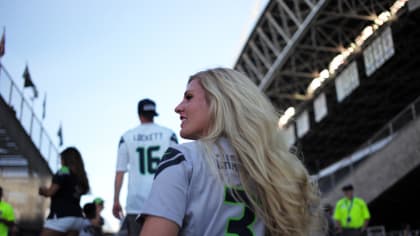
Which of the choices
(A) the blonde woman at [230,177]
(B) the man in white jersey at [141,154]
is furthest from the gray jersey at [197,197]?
(B) the man in white jersey at [141,154]

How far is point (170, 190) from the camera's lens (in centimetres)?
202

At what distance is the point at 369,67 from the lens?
27.4 metres

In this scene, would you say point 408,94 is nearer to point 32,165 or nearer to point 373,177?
point 373,177

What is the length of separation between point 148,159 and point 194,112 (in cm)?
357

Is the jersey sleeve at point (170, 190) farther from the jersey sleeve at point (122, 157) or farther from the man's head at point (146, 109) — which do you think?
the man's head at point (146, 109)

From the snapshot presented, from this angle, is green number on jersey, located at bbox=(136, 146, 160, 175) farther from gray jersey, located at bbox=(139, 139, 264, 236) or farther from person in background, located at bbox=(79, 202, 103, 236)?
person in background, located at bbox=(79, 202, 103, 236)

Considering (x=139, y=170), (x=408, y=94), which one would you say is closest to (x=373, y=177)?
(x=139, y=170)

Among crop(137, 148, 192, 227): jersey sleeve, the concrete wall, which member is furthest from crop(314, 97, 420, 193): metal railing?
crop(137, 148, 192, 227): jersey sleeve

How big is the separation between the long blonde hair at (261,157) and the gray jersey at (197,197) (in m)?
0.05

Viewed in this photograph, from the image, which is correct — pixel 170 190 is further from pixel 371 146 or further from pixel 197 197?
pixel 371 146

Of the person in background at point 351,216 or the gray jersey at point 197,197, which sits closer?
the gray jersey at point 197,197

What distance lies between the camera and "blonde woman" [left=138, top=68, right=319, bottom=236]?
204 cm

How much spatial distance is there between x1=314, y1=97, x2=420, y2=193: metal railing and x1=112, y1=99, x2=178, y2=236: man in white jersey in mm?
13787

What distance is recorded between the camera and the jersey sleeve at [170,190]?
1979 millimetres
